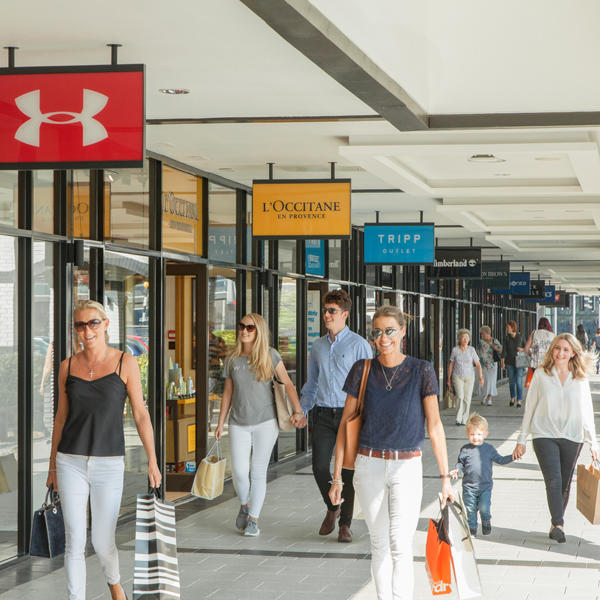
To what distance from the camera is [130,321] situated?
9539 millimetres

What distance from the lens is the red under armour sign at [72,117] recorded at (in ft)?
18.0

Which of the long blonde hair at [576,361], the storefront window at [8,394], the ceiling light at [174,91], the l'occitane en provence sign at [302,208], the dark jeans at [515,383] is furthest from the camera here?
the dark jeans at [515,383]

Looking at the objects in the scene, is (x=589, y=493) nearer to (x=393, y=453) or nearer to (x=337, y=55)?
(x=393, y=453)

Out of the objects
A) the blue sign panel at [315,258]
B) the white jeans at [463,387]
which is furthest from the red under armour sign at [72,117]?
the white jeans at [463,387]

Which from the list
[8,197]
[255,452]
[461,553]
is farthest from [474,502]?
[8,197]

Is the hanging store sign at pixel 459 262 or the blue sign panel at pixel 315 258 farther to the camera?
the hanging store sign at pixel 459 262

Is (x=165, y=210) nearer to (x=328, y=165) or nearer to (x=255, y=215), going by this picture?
(x=255, y=215)

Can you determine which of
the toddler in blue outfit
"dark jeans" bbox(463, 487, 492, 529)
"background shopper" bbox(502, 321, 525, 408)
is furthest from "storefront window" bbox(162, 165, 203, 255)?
"background shopper" bbox(502, 321, 525, 408)

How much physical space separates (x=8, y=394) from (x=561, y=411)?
13.6 feet

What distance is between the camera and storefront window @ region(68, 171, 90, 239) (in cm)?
844

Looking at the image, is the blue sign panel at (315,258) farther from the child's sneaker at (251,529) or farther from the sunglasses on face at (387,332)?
the sunglasses on face at (387,332)

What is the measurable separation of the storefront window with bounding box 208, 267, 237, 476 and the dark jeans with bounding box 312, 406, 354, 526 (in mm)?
3121

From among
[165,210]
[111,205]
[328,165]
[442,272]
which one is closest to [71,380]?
[111,205]

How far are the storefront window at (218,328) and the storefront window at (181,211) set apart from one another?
56cm
